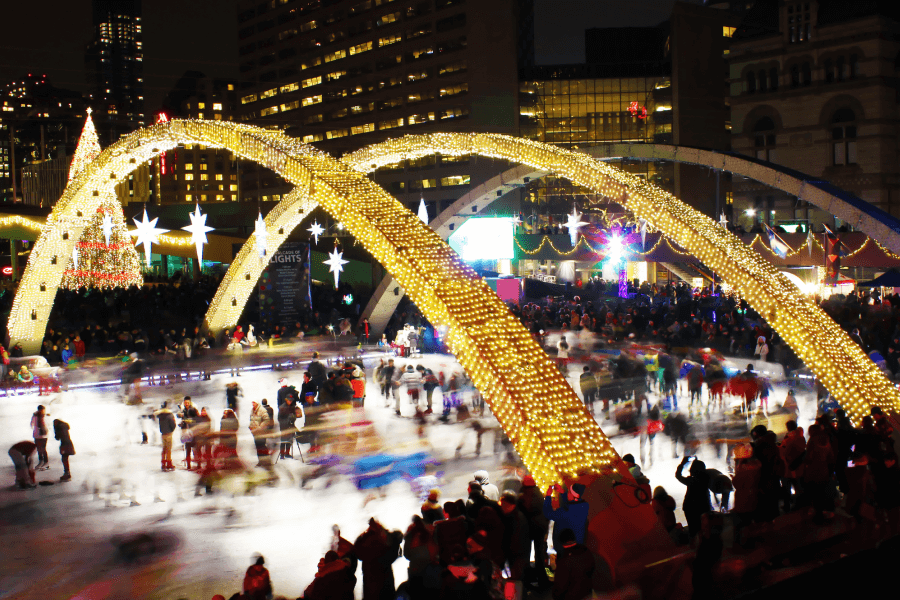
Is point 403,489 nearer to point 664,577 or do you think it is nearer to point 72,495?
point 72,495

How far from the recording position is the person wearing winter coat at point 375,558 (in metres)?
6.44

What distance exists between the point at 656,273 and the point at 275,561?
2019 inches

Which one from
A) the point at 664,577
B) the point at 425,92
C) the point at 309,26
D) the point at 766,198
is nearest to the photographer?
the point at 664,577

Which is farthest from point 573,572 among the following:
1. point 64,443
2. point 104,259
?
point 104,259

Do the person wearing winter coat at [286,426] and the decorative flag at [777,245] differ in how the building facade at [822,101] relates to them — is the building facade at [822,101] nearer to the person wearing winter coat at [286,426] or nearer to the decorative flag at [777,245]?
the decorative flag at [777,245]

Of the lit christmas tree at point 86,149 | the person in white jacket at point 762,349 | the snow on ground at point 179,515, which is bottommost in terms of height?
the snow on ground at point 179,515

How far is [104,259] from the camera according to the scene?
94.2 feet

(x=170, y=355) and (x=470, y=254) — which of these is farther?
(x=470, y=254)

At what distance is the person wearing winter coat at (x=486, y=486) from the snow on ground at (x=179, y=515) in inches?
20.5

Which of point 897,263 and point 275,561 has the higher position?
point 897,263

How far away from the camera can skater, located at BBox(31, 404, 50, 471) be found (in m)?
11.8

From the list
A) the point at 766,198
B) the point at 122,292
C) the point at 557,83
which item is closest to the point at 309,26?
the point at 557,83

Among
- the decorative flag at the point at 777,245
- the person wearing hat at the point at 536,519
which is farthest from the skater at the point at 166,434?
the decorative flag at the point at 777,245

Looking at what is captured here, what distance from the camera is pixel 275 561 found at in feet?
27.3
